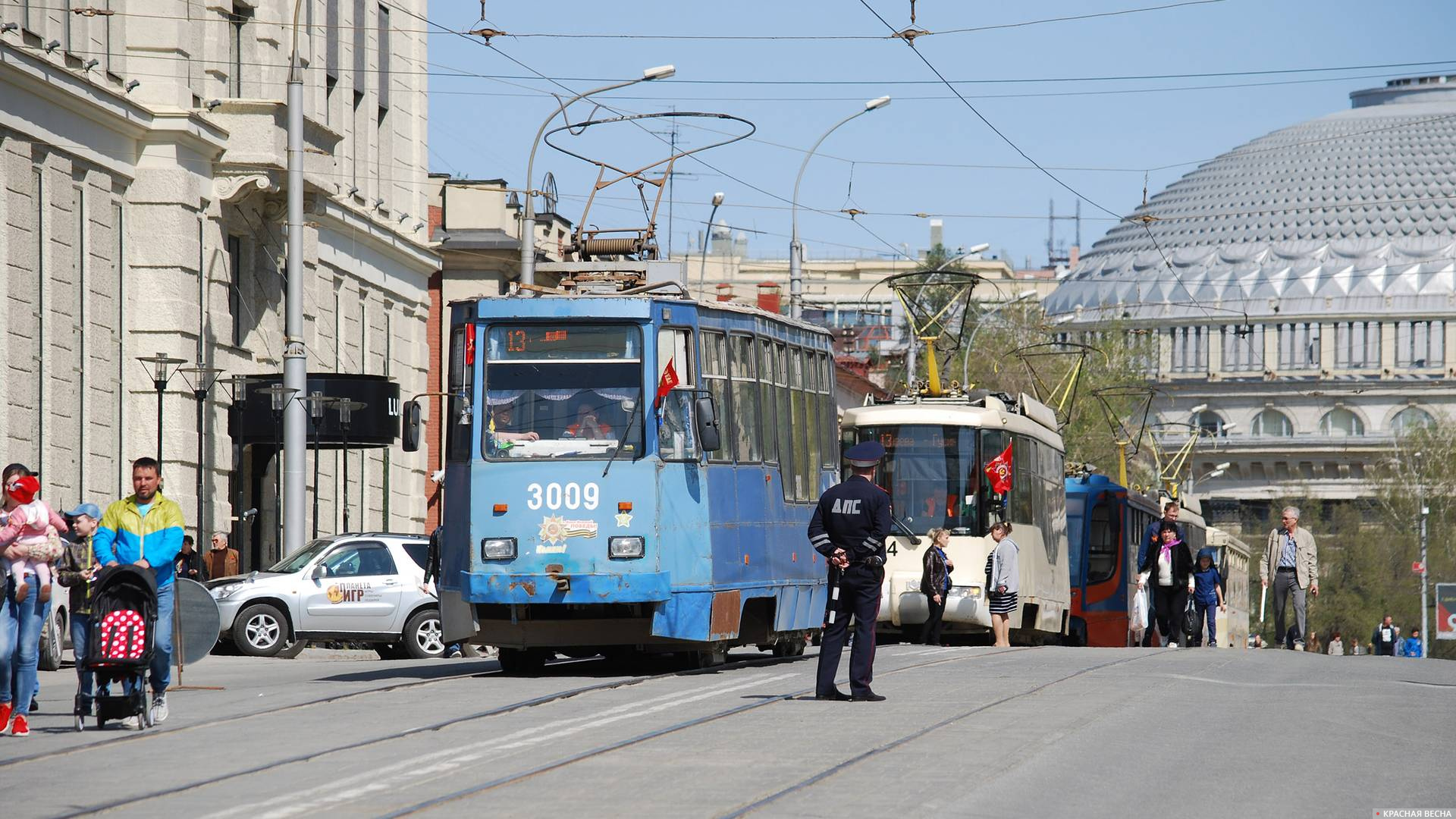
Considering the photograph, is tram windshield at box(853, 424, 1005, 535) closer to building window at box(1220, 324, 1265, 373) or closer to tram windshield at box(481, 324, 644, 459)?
tram windshield at box(481, 324, 644, 459)

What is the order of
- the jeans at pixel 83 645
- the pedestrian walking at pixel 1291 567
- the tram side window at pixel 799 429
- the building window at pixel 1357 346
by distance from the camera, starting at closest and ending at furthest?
the jeans at pixel 83 645
the tram side window at pixel 799 429
the pedestrian walking at pixel 1291 567
the building window at pixel 1357 346

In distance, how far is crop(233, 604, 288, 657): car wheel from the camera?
26.6 metres

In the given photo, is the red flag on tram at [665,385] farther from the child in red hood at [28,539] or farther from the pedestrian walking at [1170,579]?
the pedestrian walking at [1170,579]

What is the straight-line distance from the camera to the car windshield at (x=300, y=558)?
88.3 feet

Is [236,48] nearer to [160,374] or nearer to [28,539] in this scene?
[160,374]

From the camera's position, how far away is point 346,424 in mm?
32344

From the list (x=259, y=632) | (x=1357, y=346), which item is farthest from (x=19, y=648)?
(x=1357, y=346)

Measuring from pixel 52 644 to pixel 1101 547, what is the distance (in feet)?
64.9

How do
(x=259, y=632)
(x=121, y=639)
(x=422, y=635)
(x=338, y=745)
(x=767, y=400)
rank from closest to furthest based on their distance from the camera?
1. (x=338, y=745)
2. (x=121, y=639)
3. (x=767, y=400)
4. (x=259, y=632)
5. (x=422, y=635)

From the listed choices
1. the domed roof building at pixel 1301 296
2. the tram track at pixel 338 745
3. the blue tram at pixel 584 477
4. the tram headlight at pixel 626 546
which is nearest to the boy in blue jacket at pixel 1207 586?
the tram track at pixel 338 745

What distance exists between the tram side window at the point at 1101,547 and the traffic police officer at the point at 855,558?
2292 centimetres

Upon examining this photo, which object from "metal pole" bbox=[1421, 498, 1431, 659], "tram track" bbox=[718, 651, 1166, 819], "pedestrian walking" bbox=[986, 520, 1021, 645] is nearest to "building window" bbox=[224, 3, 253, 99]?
"pedestrian walking" bbox=[986, 520, 1021, 645]

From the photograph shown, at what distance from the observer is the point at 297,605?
87.7 feet

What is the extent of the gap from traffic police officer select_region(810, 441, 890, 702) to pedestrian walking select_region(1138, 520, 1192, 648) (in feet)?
45.9
